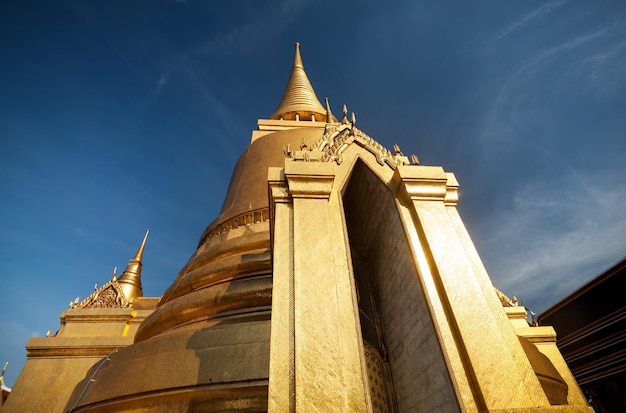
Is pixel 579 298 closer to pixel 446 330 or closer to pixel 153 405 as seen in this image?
pixel 446 330

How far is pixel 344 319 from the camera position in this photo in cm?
303

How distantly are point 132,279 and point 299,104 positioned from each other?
33.8ft

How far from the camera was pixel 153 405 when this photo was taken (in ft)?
14.0

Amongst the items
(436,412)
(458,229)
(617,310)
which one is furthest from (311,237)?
(617,310)

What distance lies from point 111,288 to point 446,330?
33.3 ft

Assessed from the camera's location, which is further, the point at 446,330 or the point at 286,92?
the point at 286,92

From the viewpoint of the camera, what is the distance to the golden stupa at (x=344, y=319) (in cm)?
277

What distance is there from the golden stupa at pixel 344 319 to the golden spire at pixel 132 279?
21.4 ft

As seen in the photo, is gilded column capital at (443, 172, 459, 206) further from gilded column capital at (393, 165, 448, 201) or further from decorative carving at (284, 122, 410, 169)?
decorative carving at (284, 122, 410, 169)

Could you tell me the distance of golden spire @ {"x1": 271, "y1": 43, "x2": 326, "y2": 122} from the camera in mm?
14102

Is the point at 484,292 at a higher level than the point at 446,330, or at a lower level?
higher

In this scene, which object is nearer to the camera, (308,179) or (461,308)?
(461,308)

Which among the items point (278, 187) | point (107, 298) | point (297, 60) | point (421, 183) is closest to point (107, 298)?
point (107, 298)

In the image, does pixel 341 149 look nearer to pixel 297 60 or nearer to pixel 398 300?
pixel 398 300
